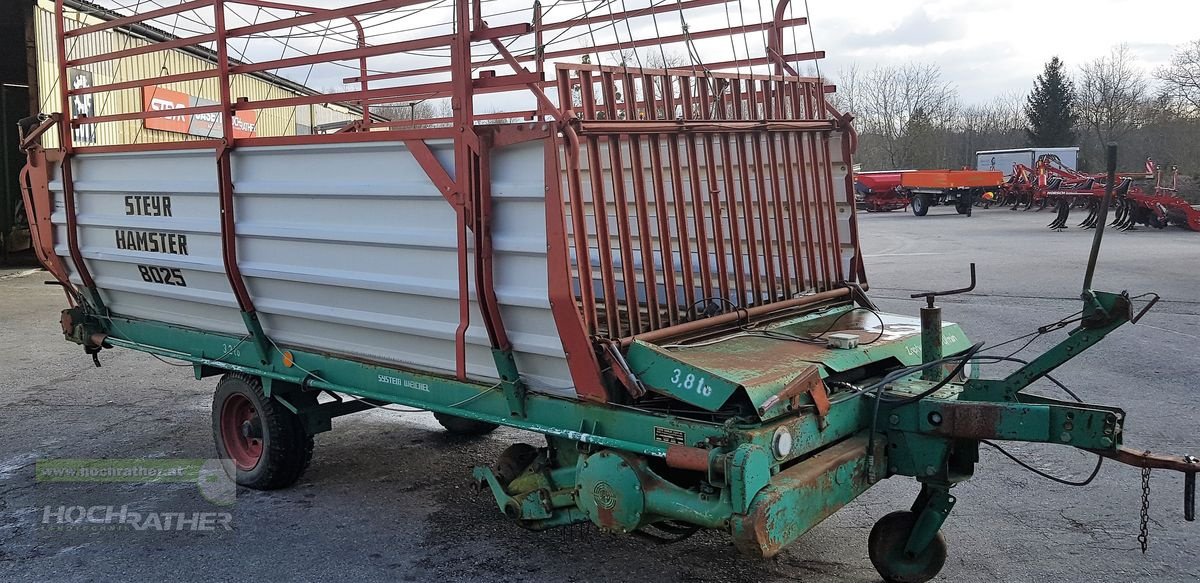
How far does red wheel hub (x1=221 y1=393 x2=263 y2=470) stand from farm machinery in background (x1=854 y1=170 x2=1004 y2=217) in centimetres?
2936

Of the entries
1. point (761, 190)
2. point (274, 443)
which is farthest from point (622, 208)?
point (274, 443)

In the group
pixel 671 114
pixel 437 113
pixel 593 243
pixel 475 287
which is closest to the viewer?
pixel 475 287

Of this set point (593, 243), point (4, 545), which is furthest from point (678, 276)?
point (4, 545)

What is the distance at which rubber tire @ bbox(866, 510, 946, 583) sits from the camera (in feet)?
13.8

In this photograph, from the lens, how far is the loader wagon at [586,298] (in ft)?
12.4

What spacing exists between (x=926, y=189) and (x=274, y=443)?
30544mm

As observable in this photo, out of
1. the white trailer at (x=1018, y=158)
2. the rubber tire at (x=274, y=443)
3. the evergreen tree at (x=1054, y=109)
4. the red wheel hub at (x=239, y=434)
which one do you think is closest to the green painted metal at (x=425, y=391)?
the rubber tire at (x=274, y=443)

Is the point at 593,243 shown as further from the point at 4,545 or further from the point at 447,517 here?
the point at 4,545

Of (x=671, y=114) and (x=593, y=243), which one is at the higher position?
(x=671, y=114)

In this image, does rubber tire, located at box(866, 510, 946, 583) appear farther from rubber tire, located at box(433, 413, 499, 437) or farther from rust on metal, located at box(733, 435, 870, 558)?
rubber tire, located at box(433, 413, 499, 437)

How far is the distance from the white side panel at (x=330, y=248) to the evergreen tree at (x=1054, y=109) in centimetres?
5103

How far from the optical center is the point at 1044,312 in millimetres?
11289

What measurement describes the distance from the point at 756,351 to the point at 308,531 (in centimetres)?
251

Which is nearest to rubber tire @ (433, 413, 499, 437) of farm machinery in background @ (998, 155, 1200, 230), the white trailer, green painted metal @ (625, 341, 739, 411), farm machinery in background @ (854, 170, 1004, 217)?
green painted metal @ (625, 341, 739, 411)
